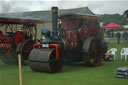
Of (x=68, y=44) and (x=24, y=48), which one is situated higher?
(x=68, y=44)

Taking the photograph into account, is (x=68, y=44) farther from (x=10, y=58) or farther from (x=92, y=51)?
(x=10, y=58)

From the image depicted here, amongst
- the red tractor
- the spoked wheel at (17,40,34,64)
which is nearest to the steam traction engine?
the spoked wheel at (17,40,34,64)

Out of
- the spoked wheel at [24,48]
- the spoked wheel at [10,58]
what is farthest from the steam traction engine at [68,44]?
the spoked wheel at [10,58]

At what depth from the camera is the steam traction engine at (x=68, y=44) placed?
23.1 feet

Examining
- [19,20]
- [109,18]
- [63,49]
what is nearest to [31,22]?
[19,20]

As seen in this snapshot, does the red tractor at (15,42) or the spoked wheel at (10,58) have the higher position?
the red tractor at (15,42)

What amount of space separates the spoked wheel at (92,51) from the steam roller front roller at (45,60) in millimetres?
1203

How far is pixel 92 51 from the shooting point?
8398mm

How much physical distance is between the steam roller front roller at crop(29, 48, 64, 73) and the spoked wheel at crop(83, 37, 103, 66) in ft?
3.95

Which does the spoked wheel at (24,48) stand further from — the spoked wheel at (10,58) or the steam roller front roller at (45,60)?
the steam roller front roller at (45,60)

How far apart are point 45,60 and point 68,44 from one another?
1.39 m

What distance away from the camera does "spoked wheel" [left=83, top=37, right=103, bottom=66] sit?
8078mm

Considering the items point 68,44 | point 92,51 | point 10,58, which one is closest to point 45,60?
point 68,44

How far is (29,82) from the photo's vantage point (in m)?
5.85
